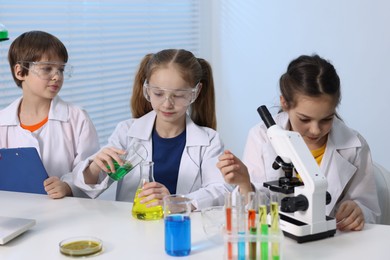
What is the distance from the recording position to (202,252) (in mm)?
1502

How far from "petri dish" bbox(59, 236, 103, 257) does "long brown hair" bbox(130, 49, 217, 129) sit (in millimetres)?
902

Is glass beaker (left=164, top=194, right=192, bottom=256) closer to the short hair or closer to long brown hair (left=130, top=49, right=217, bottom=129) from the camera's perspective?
long brown hair (left=130, top=49, right=217, bottom=129)

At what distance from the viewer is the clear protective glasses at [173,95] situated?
7.02 ft

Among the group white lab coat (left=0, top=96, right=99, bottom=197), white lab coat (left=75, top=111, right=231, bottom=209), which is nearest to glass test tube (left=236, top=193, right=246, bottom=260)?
white lab coat (left=75, top=111, right=231, bottom=209)

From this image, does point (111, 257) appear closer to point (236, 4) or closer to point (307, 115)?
point (307, 115)

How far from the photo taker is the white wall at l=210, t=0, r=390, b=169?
401 cm

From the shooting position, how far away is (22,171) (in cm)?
218

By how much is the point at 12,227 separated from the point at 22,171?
58cm

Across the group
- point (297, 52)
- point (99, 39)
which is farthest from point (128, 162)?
point (297, 52)

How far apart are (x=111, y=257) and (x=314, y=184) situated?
55 cm

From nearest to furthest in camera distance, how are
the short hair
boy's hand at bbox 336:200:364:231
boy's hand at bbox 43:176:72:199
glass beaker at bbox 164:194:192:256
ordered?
1. glass beaker at bbox 164:194:192:256
2. boy's hand at bbox 336:200:364:231
3. boy's hand at bbox 43:176:72:199
4. the short hair

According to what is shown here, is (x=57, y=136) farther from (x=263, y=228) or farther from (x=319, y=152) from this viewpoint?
(x=263, y=228)

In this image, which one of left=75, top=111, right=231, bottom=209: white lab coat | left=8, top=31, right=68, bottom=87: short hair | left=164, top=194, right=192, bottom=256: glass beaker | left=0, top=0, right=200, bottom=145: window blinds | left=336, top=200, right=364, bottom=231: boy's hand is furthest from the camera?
left=0, top=0, right=200, bottom=145: window blinds

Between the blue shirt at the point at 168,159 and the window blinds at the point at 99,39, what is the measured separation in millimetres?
1179
